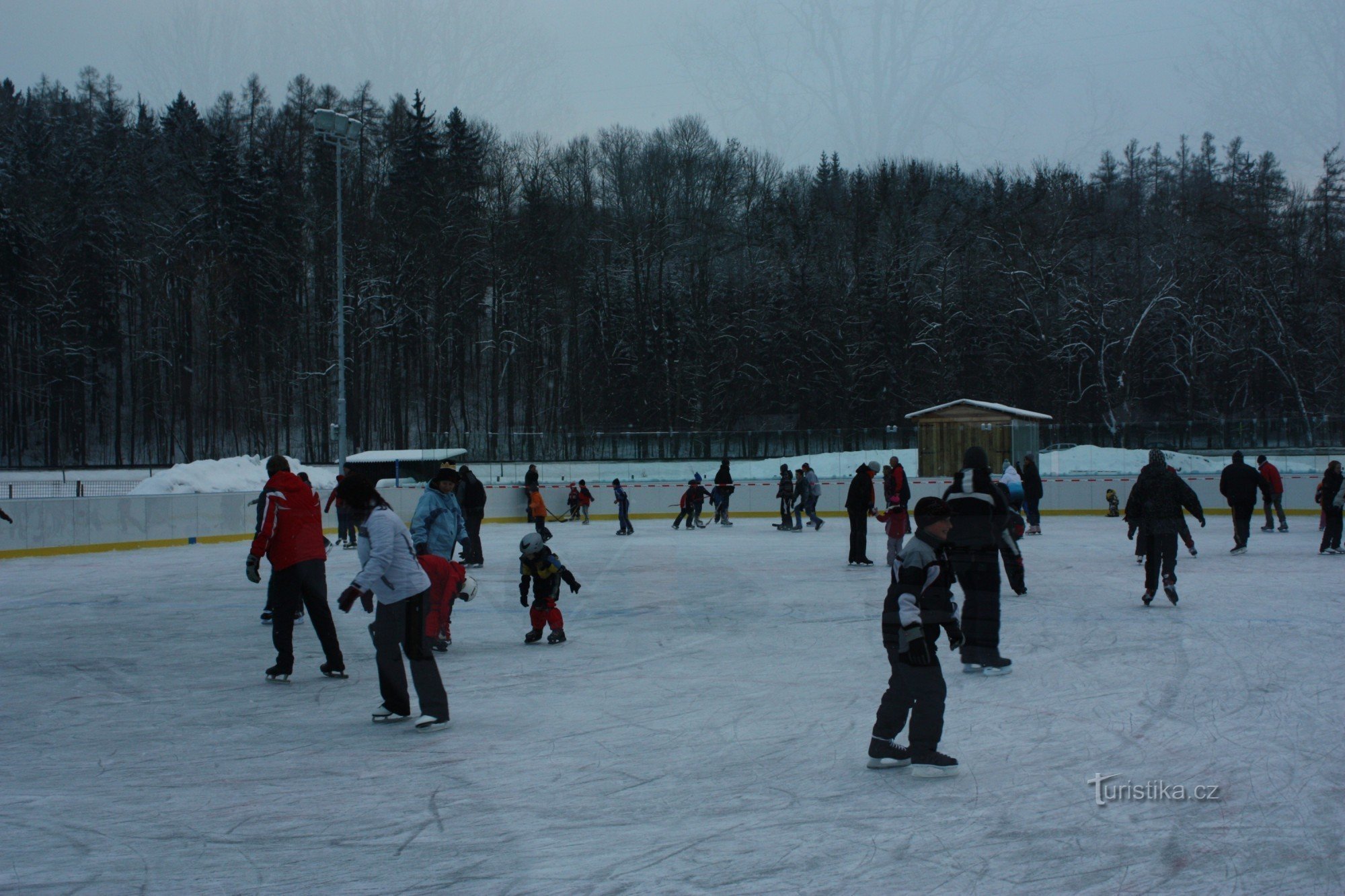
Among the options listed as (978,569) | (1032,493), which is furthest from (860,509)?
(978,569)

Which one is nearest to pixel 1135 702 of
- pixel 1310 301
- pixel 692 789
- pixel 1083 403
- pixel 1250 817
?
pixel 1250 817

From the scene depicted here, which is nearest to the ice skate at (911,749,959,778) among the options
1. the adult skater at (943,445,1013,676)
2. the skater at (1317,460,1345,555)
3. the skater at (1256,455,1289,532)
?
the adult skater at (943,445,1013,676)

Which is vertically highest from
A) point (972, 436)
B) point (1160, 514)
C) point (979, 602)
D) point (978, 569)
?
point (972, 436)

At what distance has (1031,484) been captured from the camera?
21.1m

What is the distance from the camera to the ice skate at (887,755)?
512 cm

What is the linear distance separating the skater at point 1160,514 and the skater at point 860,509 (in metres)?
5.02

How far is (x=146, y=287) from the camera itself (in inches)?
2067

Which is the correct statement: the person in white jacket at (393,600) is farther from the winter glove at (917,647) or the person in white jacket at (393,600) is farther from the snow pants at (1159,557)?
the snow pants at (1159,557)

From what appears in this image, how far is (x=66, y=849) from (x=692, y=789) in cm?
252

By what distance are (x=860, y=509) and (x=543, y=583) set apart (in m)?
7.58

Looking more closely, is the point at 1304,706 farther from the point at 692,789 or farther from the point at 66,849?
the point at 66,849

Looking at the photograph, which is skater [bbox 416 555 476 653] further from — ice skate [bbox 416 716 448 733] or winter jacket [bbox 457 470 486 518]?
winter jacket [bbox 457 470 486 518]

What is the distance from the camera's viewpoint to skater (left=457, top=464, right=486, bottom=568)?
15.2 metres

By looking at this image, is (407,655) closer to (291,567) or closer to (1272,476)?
(291,567)
